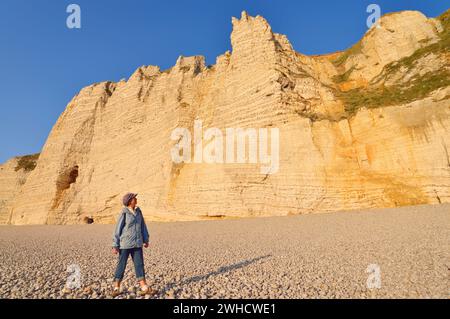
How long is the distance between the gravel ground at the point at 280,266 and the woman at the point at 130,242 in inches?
11.3

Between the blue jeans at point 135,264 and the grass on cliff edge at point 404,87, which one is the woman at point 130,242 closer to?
the blue jeans at point 135,264

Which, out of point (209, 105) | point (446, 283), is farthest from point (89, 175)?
point (446, 283)

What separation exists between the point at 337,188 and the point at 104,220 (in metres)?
21.4

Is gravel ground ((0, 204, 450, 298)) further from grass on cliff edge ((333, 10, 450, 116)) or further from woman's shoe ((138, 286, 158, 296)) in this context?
grass on cliff edge ((333, 10, 450, 116))

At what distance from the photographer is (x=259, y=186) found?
61.6ft

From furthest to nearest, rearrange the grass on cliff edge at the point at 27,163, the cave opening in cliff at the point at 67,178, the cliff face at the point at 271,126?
1. the grass on cliff edge at the point at 27,163
2. the cave opening in cliff at the point at 67,178
3. the cliff face at the point at 271,126

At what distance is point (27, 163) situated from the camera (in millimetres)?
40125

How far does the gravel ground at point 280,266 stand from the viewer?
473cm

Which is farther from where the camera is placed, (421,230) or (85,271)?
(421,230)

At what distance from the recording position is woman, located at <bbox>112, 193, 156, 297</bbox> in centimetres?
477

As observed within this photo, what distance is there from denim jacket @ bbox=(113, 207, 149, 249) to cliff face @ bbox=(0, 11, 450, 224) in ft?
45.3

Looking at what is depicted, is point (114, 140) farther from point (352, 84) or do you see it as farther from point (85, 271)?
point (85, 271)

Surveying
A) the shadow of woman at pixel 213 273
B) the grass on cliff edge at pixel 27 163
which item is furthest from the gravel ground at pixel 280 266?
the grass on cliff edge at pixel 27 163

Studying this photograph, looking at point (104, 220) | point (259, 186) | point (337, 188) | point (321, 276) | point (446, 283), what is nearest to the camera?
point (446, 283)
